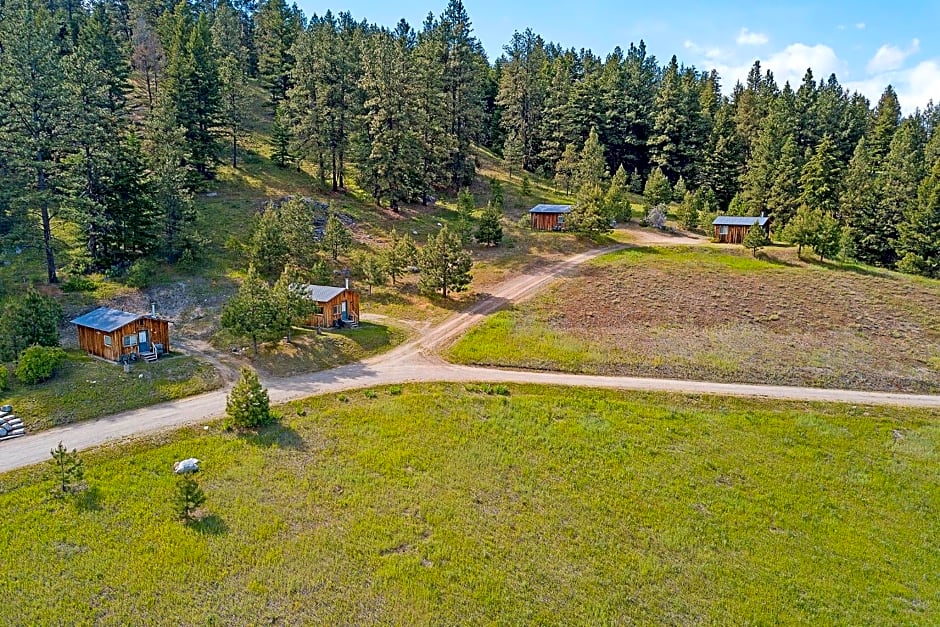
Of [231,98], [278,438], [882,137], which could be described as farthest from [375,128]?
[882,137]

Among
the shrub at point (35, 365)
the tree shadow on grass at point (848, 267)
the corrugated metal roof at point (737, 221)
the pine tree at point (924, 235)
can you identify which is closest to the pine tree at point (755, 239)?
the corrugated metal roof at point (737, 221)

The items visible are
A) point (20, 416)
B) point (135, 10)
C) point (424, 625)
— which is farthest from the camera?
point (135, 10)

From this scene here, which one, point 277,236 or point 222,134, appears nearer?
point 277,236

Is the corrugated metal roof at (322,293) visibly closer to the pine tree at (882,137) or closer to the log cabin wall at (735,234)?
the log cabin wall at (735,234)

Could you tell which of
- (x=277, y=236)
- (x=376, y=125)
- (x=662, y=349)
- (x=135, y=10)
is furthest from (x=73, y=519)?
(x=135, y=10)

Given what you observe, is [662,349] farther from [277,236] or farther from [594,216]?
[277,236]

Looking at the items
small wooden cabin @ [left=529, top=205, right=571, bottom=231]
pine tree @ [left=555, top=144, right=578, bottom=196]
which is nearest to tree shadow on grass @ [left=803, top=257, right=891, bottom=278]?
small wooden cabin @ [left=529, top=205, right=571, bottom=231]

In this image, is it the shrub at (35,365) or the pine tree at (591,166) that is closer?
the shrub at (35,365)

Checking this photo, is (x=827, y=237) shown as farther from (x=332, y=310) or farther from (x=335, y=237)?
(x=332, y=310)
